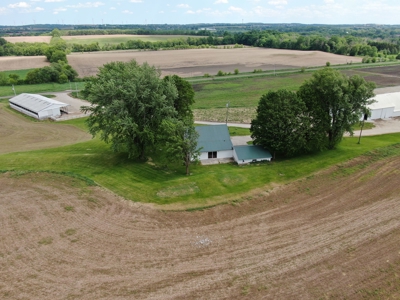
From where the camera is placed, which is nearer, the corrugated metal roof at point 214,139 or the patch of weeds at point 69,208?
the patch of weeds at point 69,208

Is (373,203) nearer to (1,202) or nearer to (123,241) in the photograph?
(123,241)

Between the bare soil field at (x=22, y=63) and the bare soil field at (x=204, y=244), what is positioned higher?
the bare soil field at (x=22, y=63)

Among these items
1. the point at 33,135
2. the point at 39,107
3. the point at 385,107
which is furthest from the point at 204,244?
the point at 39,107

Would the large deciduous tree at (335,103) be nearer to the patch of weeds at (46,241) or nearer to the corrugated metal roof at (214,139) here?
the corrugated metal roof at (214,139)

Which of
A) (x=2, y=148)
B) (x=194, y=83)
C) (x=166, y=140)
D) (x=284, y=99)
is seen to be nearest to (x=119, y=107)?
(x=166, y=140)

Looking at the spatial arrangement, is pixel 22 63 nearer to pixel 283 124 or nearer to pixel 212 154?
pixel 212 154

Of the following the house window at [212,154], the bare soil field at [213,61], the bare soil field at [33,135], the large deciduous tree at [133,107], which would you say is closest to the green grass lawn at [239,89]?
the bare soil field at [213,61]
